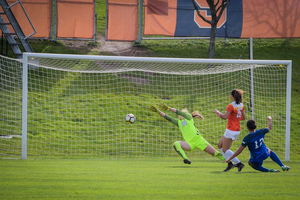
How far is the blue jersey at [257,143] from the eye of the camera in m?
5.89

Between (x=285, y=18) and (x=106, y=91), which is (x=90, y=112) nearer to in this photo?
(x=106, y=91)

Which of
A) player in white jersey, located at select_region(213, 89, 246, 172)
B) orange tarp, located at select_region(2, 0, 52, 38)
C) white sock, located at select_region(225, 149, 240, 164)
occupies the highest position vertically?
orange tarp, located at select_region(2, 0, 52, 38)

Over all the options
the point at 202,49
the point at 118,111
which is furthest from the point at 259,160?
the point at 202,49

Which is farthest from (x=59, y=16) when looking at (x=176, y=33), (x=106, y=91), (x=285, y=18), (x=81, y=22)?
(x=285, y=18)

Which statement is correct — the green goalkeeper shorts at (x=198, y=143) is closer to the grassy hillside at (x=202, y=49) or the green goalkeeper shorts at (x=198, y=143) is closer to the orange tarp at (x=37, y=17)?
the grassy hillside at (x=202, y=49)

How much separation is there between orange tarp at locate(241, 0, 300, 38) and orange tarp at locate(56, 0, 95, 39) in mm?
7158

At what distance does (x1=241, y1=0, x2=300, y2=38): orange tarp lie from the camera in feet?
48.6

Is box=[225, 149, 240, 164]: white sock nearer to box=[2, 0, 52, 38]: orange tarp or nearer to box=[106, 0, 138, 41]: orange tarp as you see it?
box=[106, 0, 138, 41]: orange tarp

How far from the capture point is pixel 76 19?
14.3 meters

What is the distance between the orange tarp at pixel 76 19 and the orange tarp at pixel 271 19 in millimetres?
7158

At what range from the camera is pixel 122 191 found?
4.19 metres

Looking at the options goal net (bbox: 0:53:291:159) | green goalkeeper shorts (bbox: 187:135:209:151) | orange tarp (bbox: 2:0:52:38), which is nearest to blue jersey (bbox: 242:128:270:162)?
green goalkeeper shorts (bbox: 187:135:209:151)

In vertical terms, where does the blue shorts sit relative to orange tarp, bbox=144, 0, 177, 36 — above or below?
below

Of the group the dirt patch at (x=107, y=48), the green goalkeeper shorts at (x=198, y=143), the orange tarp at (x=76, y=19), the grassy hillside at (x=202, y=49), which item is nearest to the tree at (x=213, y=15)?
the grassy hillside at (x=202, y=49)
